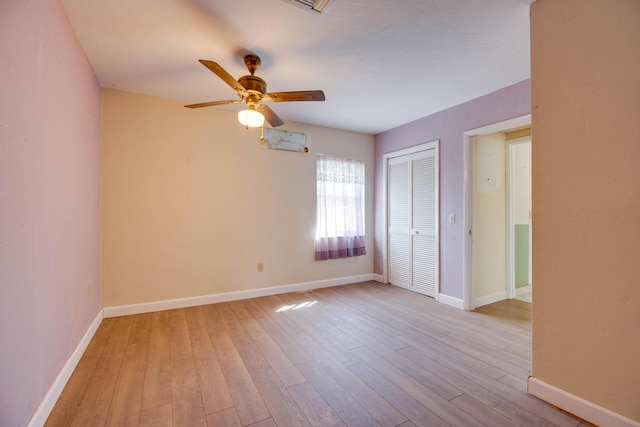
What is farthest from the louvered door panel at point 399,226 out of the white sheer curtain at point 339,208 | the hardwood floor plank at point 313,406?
the hardwood floor plank at point 313,406

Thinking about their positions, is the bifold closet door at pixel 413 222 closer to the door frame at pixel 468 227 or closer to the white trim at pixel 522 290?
the door frame at pixel 468 227

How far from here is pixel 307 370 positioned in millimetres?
1979

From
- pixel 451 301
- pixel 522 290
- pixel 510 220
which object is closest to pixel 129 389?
pixel 451 301

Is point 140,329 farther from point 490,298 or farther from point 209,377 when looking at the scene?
point 490,298

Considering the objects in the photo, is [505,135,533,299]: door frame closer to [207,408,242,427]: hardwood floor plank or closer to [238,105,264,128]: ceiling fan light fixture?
[238,105,264,128]: ceiling fan light fixture

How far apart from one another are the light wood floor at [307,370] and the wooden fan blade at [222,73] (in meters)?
2.12

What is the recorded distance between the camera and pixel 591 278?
58.8 inches

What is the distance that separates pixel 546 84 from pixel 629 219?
34.9 inches

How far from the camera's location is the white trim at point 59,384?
1.42m

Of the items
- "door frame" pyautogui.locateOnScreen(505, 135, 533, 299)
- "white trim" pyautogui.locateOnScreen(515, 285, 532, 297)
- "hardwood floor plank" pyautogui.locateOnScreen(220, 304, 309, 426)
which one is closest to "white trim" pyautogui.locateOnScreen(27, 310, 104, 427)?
"hardwood floor plank" pyautogui.locateOnScreen(220, 304, 309, 426)

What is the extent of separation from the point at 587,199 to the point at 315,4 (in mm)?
1949

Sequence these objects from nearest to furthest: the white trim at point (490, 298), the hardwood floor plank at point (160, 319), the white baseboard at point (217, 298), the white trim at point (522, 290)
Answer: the hardwood floor plank at point (160, 319), the white baseboard at point (217, 298), the white trim at point (490, 298), the white trim at point (522, 290)

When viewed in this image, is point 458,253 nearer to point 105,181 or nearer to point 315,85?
point 315,85

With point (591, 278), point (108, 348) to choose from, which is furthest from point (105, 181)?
point (591, 278)
